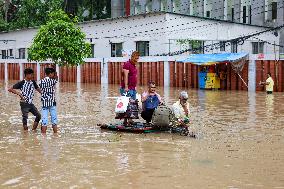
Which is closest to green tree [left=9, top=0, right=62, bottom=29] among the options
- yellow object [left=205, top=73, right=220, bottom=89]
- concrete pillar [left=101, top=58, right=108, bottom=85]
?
concrete pillar [left=101, top=58, right=108, bottom=85]

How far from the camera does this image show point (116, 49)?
1734 inches

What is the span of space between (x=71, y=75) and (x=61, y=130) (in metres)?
32.4

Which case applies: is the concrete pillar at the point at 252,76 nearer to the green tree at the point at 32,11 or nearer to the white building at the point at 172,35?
the white building at the point at 172,35

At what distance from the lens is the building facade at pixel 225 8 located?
133 ft

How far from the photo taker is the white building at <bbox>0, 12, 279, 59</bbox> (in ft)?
127

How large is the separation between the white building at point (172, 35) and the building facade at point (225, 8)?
128cm

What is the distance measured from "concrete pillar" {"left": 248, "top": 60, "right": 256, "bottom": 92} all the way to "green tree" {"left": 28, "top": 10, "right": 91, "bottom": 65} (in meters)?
10.0

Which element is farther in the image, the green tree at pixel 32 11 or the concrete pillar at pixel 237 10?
the green tree at pixel 32 11

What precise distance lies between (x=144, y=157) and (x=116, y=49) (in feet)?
114

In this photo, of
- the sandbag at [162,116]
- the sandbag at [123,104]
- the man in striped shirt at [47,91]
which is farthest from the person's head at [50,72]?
the sandbag at [162,116]

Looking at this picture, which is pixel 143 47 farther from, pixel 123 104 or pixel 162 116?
pixel 162 116

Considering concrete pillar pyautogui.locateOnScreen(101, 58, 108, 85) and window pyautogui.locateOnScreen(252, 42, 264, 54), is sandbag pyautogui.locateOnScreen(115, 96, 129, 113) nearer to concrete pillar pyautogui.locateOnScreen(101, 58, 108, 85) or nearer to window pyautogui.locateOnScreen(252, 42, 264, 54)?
concrete pillar pyautogui.locateOnScreen(101, 58, 108, 85)

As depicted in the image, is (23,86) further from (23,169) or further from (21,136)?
(23,169)

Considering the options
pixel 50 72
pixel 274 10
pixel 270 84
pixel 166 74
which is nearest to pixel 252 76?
pixel 270 84
